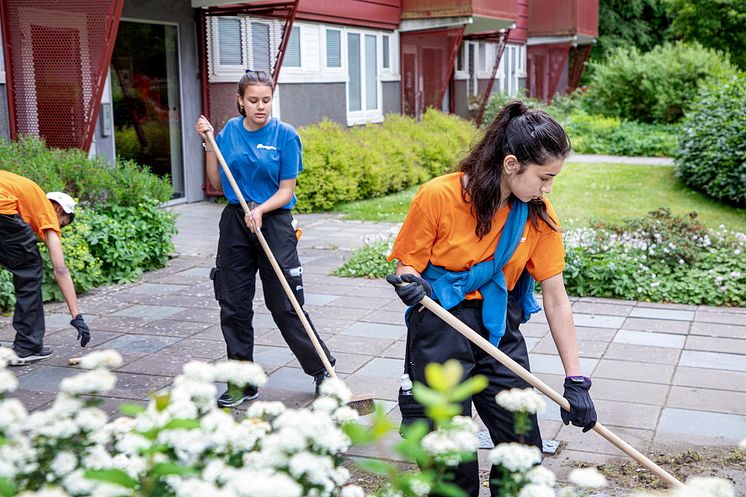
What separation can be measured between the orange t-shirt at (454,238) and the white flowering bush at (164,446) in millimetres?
1335

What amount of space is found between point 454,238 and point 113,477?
1765 millimetres

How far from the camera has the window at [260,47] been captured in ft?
44.1

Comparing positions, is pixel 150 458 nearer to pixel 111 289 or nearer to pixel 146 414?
pixel 146 414

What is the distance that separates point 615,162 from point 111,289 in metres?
13.7

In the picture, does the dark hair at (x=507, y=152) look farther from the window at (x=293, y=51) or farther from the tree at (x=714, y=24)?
the tree at (x=714, y=24)

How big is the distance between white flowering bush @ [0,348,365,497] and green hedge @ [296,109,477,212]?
35.0 ft

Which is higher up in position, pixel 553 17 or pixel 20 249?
pixel 553 17

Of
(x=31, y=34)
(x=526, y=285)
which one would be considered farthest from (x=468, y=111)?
(x=526, y=285)

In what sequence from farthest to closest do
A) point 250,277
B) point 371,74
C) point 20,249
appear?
point 371,74 < point 20,249 < point 250,277

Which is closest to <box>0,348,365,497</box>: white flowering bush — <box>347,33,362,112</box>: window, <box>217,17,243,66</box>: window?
<box>217,17,243,66</box>: window

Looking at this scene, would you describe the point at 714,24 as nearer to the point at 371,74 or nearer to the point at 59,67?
the point at 371,74

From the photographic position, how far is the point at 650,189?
14781mm

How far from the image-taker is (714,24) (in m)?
27.6

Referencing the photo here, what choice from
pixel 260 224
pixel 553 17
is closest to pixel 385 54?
pixel 553 17
